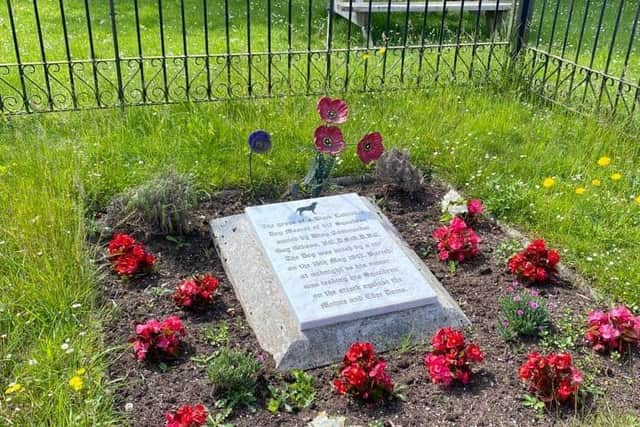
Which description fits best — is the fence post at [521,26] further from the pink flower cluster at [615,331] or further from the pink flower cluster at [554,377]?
the pink flower cluster at [554,377]

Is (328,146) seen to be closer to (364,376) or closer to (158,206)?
(158,206)

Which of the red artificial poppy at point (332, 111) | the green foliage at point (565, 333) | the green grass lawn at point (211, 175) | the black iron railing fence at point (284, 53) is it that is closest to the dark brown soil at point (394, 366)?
the green foliage at point (565, 333)

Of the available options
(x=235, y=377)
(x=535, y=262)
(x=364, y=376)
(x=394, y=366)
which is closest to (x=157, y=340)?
(x=235, y=377)

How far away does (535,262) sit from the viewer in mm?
3191

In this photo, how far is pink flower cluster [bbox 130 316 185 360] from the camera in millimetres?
2566

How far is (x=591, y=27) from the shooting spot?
9195 millimetres

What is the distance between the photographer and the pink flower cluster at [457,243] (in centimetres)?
332

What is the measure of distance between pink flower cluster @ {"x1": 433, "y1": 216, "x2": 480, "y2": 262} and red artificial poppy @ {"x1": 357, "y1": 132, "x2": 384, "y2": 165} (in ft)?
1.91

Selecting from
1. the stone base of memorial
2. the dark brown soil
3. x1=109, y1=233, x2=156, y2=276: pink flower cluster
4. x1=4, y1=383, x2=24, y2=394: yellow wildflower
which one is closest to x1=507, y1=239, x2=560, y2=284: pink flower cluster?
the dark brown soil

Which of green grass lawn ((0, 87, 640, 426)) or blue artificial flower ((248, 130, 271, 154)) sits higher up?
blue artificial flower ((248, 130, 271, 154))

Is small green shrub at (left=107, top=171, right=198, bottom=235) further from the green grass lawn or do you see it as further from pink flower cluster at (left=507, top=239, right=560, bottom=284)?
pink flower cluster at (left=507, top=239, right=560, bottom=284)

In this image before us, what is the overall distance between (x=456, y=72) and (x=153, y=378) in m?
4.27

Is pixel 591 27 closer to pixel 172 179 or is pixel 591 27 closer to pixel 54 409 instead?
pixel 172 179

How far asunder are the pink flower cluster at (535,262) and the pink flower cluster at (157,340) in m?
1.67
